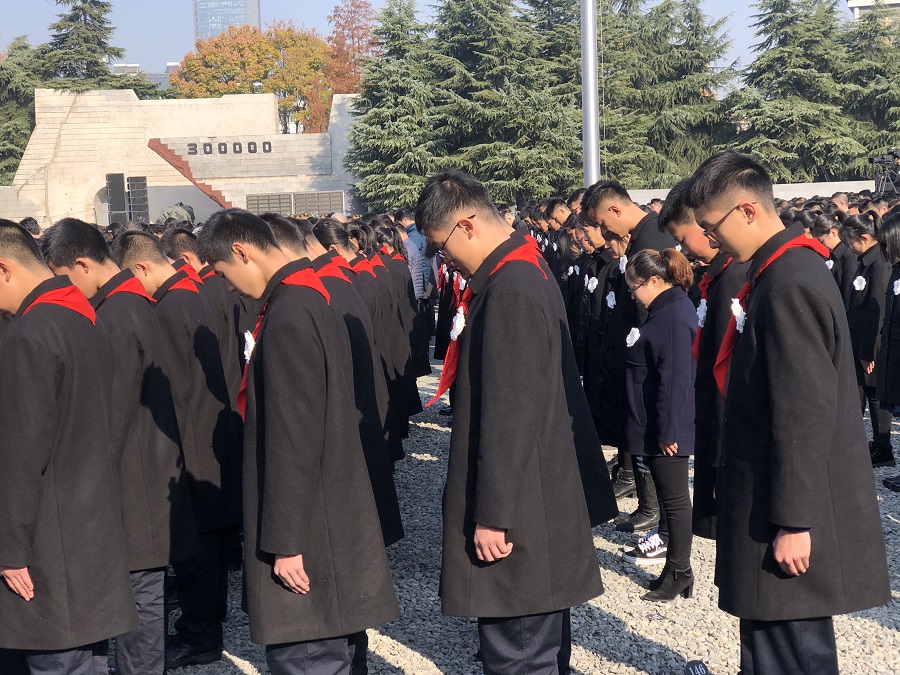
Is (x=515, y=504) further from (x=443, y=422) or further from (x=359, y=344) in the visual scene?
(x=443, y=422)

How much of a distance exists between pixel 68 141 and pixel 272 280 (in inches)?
1684

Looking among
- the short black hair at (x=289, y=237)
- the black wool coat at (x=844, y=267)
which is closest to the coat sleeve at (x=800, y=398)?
the short black hair at (x=289, y=237)

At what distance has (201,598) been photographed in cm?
448

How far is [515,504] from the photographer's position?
2826 mm

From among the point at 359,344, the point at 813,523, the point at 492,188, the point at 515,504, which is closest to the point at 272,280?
the point at 359,344

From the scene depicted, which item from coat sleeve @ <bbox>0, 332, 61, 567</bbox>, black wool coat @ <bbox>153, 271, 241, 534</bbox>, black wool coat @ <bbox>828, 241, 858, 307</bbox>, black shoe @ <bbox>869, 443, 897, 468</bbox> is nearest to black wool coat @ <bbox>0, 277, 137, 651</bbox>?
coat sleeve @ <bbox>0, 332, 61, 567</bbox>

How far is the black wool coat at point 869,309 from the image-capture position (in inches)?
282

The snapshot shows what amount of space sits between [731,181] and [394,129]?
3288cm

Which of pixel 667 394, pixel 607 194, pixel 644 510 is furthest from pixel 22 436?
pixel 644 510

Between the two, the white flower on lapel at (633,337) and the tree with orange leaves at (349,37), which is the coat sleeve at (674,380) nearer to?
the white flower on lapel at (633,337)

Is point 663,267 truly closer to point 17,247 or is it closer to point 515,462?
point 515,462

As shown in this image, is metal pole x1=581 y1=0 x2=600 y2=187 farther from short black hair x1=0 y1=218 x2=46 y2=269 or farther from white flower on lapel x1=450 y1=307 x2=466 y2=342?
short black hair x1=0 y1=218 x2=46 y2=269

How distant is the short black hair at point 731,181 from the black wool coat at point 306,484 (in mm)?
1248

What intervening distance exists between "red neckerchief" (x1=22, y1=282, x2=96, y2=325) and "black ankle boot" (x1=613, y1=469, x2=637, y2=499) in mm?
4321
